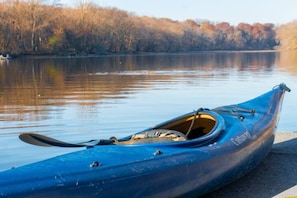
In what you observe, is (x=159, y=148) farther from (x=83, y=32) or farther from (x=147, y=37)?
(x=147, y=37)

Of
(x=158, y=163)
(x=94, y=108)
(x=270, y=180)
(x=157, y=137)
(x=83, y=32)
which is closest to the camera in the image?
(x=158, y=163)

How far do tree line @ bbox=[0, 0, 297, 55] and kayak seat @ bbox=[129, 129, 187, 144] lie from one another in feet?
218

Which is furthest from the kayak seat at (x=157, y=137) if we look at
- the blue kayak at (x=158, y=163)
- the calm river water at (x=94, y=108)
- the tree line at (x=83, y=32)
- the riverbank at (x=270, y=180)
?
the tree line at (x=83, y=32)

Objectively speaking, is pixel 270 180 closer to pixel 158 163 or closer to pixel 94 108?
pixel 158 163

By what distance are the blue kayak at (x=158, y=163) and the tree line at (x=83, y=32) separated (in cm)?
6650

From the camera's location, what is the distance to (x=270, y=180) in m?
5.79

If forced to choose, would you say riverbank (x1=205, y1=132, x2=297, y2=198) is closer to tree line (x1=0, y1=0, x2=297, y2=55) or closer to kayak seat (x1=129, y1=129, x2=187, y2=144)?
kayak seat (x1=129, y1=129, x2=187, y2=144)

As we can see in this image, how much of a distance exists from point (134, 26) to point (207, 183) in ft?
308

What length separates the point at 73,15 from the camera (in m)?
83.1

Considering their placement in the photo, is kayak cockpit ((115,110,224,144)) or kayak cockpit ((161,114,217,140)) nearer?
Result: kayak cockpit ((115,110,224,144))

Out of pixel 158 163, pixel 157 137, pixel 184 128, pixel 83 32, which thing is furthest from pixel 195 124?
pixel 83 32

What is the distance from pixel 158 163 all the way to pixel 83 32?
255 feet

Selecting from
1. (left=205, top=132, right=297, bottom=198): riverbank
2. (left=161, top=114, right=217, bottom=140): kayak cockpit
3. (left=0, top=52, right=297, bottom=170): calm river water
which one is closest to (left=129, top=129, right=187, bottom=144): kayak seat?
(left=161, top=114, right=217, bottom=140): kayak cockpit

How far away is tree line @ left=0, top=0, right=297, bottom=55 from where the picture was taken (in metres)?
70.9
